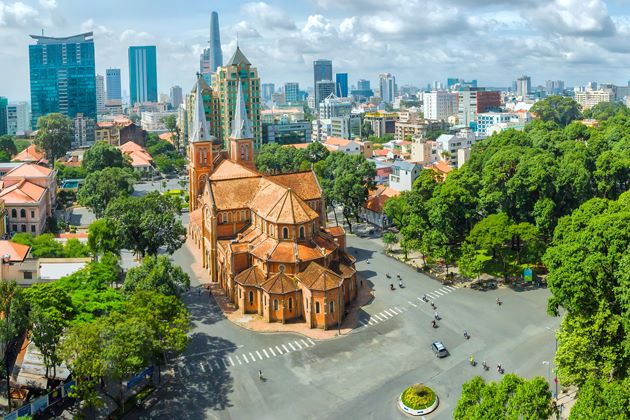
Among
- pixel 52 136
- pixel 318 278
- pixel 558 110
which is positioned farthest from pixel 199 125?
pixel 558 110

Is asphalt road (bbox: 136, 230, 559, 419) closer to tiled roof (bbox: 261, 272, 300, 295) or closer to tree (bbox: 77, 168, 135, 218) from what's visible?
tiled roof (bbox: 261, 272, 300, 295)

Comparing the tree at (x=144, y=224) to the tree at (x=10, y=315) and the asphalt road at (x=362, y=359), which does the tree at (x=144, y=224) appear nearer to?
the asphalt road at (x=362, y=359)

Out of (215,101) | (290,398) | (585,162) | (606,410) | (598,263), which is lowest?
(290,398)

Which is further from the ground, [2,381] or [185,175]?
[185,175]

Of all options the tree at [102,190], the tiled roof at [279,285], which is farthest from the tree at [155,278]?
the tree at [102,190]

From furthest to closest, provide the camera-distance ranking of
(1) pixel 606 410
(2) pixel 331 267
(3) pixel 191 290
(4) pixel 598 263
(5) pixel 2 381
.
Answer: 1. (3) pixel 191 290
2. (2) pixel 331 267
3. (5) pixel 2 381
4. (4) pixel 598 263
5. (1) pixel 606 410

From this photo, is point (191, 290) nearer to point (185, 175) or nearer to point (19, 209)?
point (19, 209)

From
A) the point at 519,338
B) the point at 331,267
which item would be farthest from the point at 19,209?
the point at 519,338
